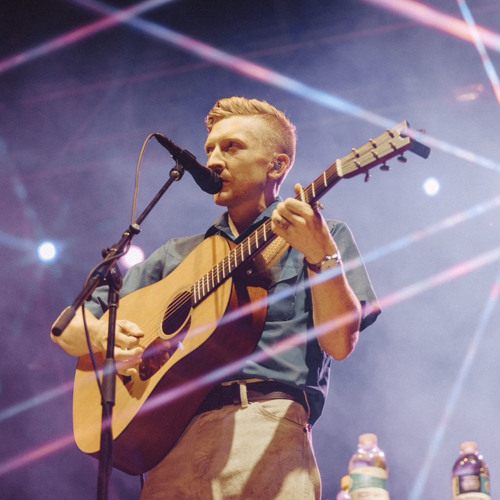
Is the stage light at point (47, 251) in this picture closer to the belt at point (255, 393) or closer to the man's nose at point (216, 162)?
the man's nose at point (216, 162)

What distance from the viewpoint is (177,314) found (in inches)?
105

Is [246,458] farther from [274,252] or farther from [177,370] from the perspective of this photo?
[274,252]

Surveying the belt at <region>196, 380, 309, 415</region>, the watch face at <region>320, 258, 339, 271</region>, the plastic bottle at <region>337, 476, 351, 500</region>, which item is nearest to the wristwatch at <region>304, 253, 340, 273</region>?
the watch face at <region>320, 258, 339, 271</region>

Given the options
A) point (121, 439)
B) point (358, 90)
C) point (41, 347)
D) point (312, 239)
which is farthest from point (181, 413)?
point (358, 90)

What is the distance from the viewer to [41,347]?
604cm

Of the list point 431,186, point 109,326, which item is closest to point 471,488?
point 109,326

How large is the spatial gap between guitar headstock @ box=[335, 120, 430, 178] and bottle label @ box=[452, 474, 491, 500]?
1.87 meters

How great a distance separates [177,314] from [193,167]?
2.01ft

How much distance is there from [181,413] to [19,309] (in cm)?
422

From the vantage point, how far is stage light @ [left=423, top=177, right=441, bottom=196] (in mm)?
6152

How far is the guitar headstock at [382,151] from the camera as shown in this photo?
218cm

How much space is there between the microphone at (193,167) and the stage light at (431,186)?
12.7ft

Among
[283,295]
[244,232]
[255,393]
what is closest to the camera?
[255,393]

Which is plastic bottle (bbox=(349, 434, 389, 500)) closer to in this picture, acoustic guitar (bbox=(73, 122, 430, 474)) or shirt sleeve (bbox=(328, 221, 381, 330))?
shirt sleeve (bbox=(328, 221, 381, 330))
